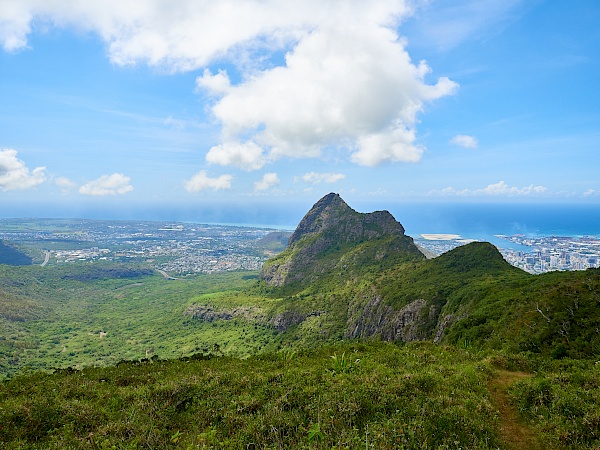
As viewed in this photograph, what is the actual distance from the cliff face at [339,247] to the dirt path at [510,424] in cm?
11507

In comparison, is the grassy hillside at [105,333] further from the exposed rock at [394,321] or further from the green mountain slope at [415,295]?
the exposed rock at [394,321]

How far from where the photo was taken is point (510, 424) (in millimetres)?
10938

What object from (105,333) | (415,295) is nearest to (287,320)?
(415,295)

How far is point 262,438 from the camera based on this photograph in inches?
398

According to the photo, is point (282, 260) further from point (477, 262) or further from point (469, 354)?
point (469, 354)

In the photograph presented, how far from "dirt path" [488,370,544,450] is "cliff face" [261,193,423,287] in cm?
11507

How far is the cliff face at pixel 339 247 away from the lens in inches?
5374

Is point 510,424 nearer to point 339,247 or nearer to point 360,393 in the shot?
point 360,393

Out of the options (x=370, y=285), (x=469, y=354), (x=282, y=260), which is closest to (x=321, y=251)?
(x=282, y=260)

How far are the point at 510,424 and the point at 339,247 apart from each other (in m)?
161

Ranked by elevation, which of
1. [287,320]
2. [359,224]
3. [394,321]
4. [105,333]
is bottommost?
[105,333]

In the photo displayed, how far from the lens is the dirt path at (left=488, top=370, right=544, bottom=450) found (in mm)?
9695

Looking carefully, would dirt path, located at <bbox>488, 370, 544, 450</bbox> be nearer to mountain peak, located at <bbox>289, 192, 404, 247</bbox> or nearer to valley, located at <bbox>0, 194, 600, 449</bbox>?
valley, located at <bbox>0, 194, 600, 449</bbox>

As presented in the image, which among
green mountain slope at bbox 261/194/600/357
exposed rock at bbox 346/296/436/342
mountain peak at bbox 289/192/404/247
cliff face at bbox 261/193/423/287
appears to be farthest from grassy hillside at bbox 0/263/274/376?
mountain peak at bbox 289/192/404/247
